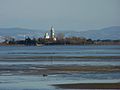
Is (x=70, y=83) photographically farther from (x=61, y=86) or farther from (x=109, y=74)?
(x=109, y=74)

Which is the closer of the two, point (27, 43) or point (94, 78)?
point (94, 78)

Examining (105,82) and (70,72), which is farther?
(70,72)

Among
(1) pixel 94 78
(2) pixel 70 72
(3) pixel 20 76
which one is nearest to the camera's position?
(1) pixel 94 78

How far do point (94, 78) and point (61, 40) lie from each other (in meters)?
157

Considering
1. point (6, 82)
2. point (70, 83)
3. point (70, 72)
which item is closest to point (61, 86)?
point (70, 83)

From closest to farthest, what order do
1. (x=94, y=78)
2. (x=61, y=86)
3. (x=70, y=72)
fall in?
(x=61, y=86), (x=94, y=78), (x=70, y=72)

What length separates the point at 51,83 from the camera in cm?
2836

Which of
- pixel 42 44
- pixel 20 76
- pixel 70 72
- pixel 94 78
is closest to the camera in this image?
pixel 94 78

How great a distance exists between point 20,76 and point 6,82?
426 centimetres

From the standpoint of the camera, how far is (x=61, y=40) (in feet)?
618

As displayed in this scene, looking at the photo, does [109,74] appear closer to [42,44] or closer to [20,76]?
[20,76]

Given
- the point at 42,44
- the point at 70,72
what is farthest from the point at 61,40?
the point at 70,72

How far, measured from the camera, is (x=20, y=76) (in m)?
33.3

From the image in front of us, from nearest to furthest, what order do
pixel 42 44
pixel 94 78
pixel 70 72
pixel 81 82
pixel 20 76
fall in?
pixel 81 82 < pixel 94 78 < pixel 20 76 < pixel 70 72 < pixel 42 44
